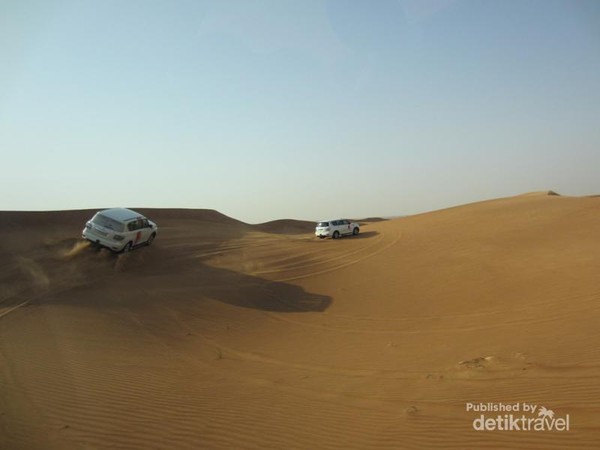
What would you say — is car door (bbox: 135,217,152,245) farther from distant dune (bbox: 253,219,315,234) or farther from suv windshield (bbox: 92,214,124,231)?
distant dune (bbox: 253,219,315,234)

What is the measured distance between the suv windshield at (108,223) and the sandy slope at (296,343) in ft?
4.43

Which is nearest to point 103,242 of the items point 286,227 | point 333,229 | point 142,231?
point 142,231

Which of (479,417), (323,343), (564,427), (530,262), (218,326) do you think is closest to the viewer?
(564,427)

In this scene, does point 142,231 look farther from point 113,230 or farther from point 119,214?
point 113,230

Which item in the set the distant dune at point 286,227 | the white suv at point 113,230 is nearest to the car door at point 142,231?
the white suv at point 113,230

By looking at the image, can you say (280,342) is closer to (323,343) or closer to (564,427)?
(323,343)

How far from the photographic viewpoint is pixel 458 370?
23.0 ft

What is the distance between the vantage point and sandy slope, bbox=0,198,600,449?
543cm

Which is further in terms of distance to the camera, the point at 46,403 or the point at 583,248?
the point at 583,248

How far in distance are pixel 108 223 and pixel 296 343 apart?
35.4 ft

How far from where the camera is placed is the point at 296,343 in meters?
9.73

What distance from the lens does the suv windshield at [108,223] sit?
1623 centimetres

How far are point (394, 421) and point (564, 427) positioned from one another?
6.83ft

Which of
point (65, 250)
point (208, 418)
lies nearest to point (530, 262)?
point (208, 418)
